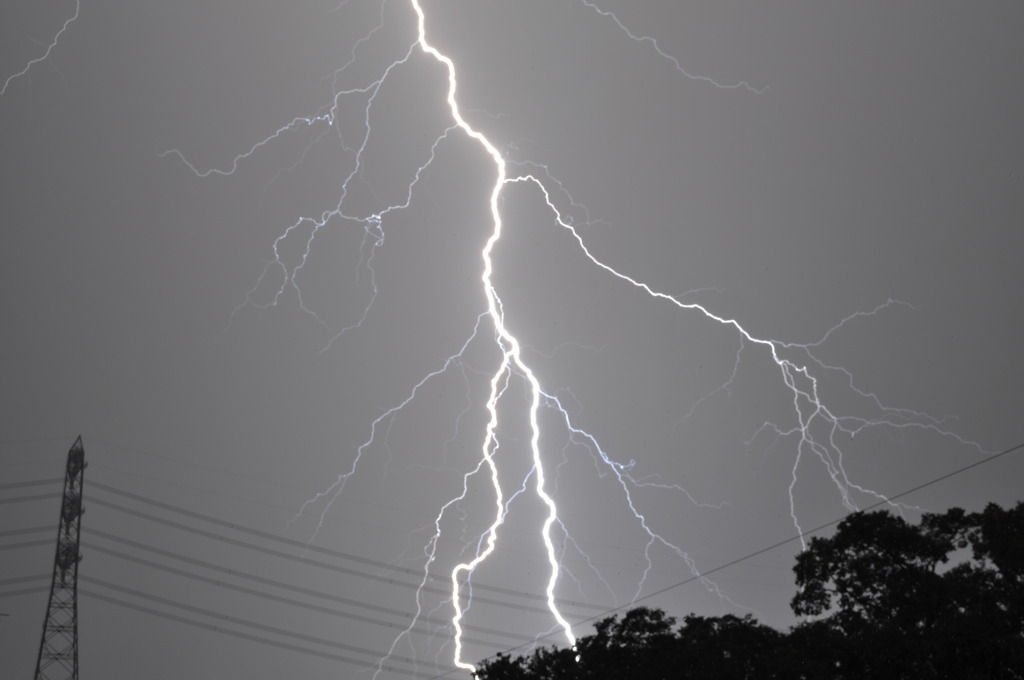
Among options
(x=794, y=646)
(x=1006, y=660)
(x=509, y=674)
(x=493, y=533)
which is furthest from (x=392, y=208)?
(x=1006, y=660)

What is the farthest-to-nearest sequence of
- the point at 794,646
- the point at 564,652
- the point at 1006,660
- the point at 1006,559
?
the point at 564,652 → the point at 794,646 → the point at 1006,559 → the point at 1006,660

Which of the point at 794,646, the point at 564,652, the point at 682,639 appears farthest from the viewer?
the point at 564,652

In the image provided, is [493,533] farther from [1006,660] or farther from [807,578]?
[1006,660]

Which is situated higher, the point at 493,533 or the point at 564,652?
the point at 493,533

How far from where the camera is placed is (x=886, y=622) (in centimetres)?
1499

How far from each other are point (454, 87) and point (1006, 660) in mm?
31137

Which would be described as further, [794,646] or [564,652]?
[564,652]

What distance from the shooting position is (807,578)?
16469 millimetres

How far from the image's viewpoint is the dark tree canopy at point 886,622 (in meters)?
13.3

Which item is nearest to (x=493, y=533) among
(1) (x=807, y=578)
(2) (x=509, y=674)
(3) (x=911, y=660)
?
(2) (x=509, y=674)

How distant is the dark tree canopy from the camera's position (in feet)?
43.7

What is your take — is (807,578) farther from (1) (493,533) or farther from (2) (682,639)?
(1) (493,533)

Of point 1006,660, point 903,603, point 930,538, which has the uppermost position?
point 930,538

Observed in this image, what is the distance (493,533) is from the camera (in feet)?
130
